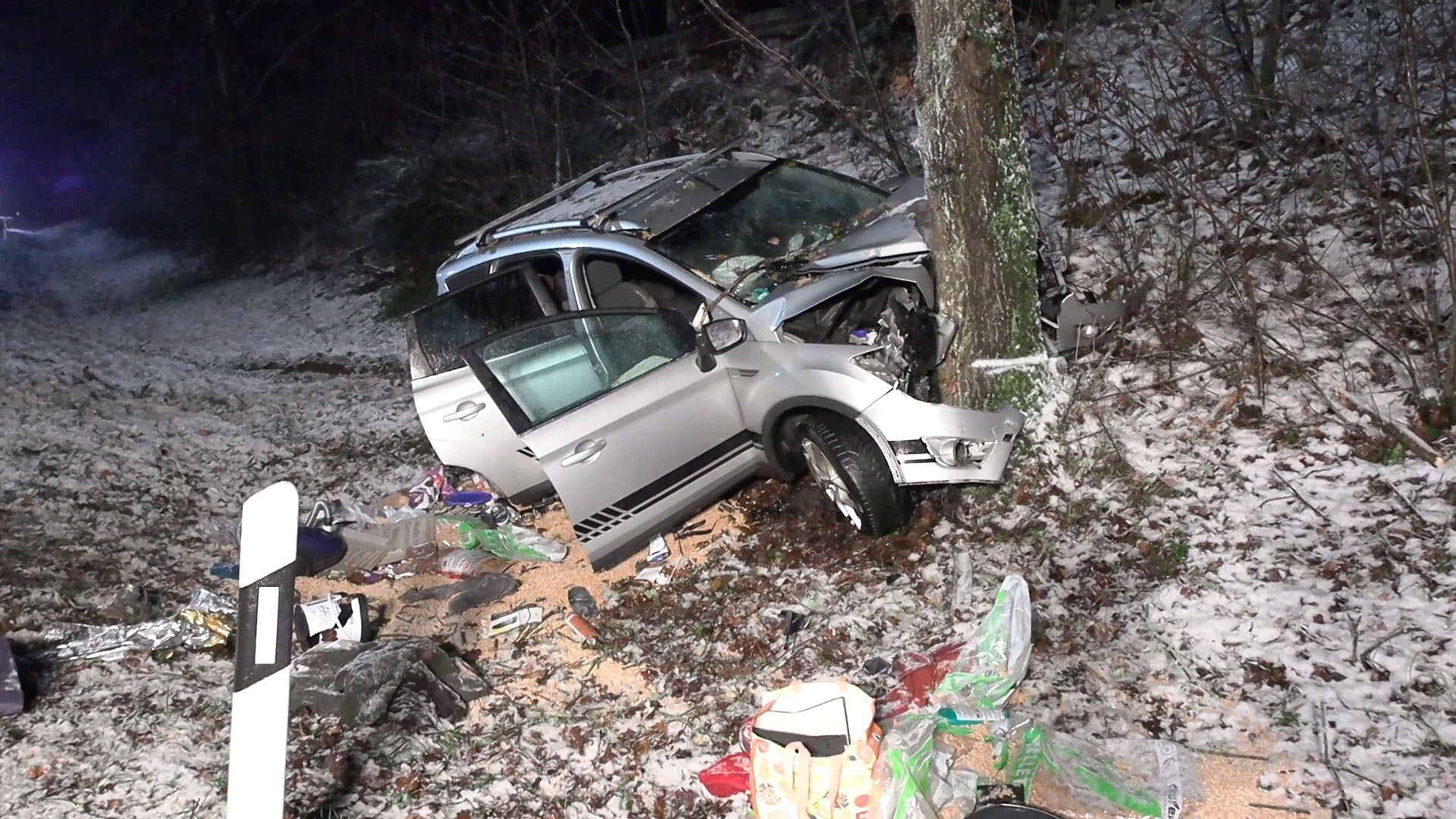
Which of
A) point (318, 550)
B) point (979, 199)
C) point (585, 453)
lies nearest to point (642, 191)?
point (585, 453)

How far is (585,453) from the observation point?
5434 mm

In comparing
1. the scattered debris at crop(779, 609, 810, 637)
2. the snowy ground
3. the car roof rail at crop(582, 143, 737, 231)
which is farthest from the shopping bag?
the car roof rail at crop(582, 143, 737, 231)

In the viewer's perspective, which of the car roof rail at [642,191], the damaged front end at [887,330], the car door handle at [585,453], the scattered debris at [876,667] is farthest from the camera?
the car roof rail at [642,191]

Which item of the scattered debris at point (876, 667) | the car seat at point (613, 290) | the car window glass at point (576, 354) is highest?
the car seat at point (613, 290)

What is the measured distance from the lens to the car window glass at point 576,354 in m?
5.65

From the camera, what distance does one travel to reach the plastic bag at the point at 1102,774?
3.62m

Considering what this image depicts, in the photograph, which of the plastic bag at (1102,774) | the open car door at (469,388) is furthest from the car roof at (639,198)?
the plastic bag at (1102,774)

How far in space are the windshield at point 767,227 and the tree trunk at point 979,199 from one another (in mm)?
875

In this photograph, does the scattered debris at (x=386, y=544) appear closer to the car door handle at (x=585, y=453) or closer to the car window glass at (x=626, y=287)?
the car door handle at (x=585, y=453)

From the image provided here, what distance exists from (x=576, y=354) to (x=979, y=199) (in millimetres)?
2234

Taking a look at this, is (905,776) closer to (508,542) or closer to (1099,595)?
(1099,595)

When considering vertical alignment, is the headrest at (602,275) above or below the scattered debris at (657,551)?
above

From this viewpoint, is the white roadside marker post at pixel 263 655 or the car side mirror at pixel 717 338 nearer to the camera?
the white roadside marker post at pixel 263 655

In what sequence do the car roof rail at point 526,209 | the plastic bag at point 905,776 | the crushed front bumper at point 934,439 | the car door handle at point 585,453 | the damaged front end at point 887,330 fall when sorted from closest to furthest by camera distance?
the plastic bag at point 905,776
the crushed front bumper at point 934,439
the damaged front end at point 887,330
the car door handle at point 585,453
the car roof rail at point 526,209
